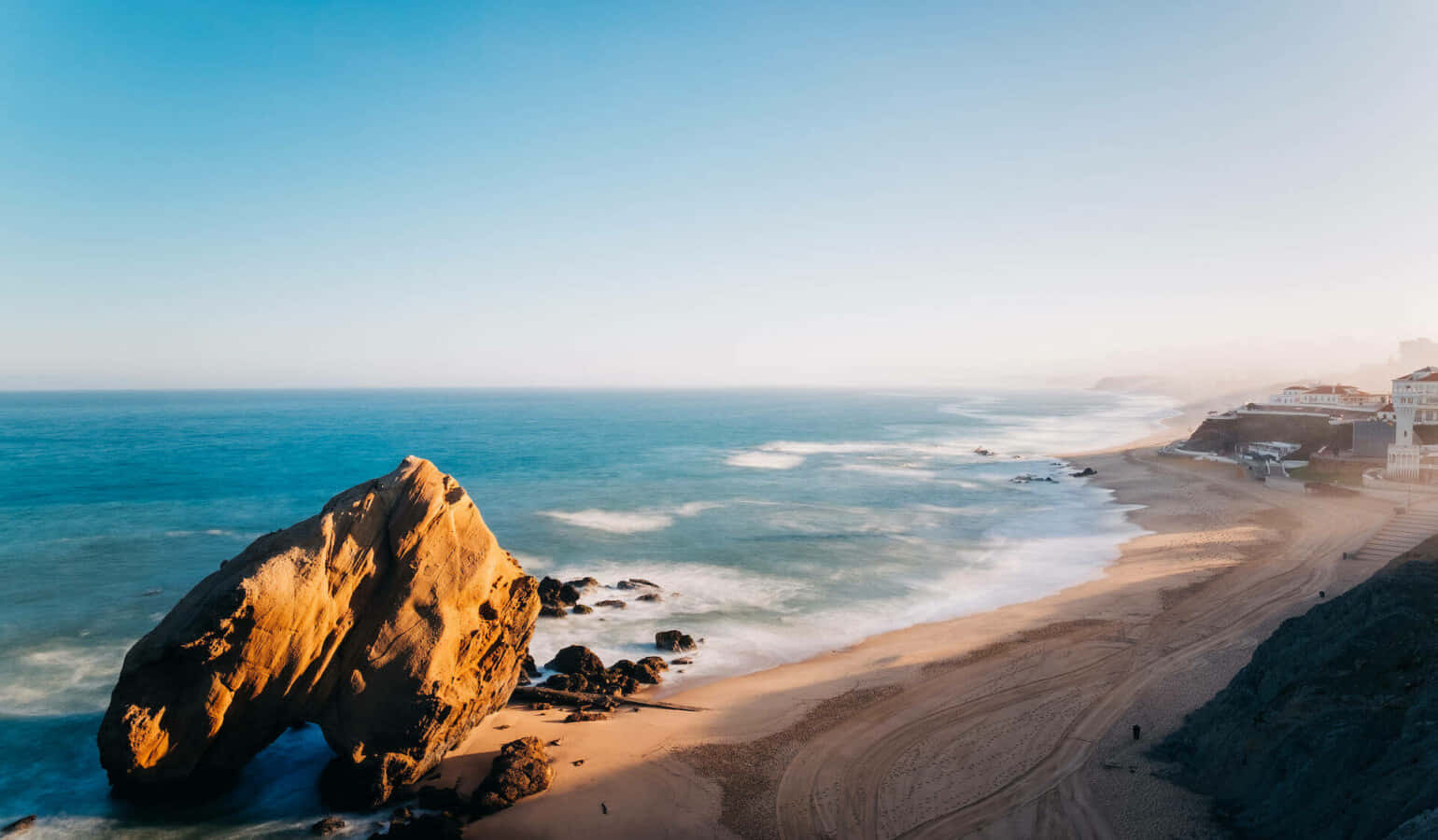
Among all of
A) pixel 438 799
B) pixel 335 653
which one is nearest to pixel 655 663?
pixel 438 799

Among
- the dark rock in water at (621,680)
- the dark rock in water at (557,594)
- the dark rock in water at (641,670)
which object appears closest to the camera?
the dark rock in water at (621,680)

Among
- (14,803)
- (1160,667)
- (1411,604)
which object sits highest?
(1411,604)

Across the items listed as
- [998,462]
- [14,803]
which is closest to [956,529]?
[998,462]

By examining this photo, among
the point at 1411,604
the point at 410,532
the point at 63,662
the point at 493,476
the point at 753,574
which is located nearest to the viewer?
the point at 1411,604

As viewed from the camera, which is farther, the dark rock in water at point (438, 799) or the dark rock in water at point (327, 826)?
the dark rock in water at point (438, 799)

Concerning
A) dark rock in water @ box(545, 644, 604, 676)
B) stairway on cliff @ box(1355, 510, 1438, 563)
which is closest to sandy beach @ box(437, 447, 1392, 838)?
stairway on cliff @ box(1355, 510, 1438, 563)

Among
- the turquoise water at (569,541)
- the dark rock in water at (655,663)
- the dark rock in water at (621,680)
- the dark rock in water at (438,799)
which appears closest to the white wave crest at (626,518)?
the turquoise water at (569,541)

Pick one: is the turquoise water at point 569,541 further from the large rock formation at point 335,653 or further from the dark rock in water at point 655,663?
the large rock formation at point 335,653

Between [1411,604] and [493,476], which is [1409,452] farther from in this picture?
[493,476]
